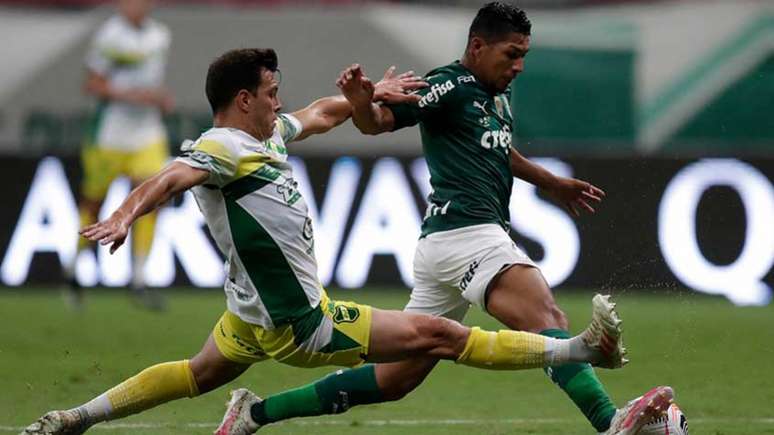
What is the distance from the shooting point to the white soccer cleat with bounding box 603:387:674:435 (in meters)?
6.06

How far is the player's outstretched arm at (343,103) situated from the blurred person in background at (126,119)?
17.8ft

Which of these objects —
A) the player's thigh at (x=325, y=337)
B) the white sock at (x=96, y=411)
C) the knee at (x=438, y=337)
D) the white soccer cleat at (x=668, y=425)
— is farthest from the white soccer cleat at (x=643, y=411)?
the white sock at (x=96, y=411)

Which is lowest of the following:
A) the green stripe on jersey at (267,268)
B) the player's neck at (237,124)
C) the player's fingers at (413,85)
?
the green stripe on jersey at (267,268)

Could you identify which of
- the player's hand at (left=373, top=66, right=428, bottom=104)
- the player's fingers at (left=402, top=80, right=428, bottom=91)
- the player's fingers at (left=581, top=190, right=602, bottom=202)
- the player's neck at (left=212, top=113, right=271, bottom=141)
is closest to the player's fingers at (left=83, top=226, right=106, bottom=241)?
the player's neck at (left=212, top=113, right=271, bottom=141)

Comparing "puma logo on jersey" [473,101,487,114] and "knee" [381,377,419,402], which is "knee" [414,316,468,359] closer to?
"knee" [381,377,419,402]

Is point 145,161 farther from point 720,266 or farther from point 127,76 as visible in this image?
point 720,266

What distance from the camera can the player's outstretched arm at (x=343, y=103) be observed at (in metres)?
6.60

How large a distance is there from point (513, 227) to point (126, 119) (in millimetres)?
3195

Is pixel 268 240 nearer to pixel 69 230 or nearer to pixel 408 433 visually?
pixel 408 433

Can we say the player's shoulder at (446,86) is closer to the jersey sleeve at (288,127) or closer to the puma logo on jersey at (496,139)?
the puma logo on jersey at (496,139)

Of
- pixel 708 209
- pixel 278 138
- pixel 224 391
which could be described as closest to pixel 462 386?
pixel 224 391

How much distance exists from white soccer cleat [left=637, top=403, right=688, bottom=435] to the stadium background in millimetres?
925

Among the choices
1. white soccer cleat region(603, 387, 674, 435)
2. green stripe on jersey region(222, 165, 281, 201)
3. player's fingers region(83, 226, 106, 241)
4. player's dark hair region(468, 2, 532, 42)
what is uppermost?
player's dark hair region(468, 2, 532, 42)

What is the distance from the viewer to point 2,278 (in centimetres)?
1281
